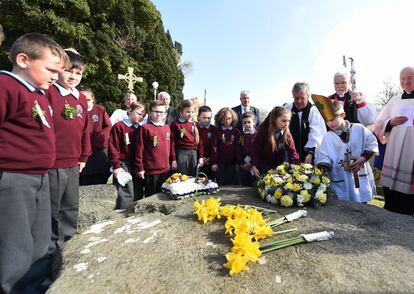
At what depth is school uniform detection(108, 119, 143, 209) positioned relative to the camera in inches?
175

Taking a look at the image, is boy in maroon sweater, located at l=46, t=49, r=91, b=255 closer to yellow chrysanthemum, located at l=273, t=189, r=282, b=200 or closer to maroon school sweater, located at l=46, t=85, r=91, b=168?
maroon school sweater, located at l=46, t=85, r=91, b=168

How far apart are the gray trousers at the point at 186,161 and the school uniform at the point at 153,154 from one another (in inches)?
16.6

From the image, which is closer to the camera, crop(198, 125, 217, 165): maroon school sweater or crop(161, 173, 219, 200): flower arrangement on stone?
crop(161, 173, 219, 200): flower arrangement on stone

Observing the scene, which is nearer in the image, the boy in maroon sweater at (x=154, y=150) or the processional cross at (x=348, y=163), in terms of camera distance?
the processional cross at (x=348, y=163)

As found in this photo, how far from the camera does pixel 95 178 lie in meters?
5.15

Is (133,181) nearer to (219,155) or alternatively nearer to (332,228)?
(219,155)

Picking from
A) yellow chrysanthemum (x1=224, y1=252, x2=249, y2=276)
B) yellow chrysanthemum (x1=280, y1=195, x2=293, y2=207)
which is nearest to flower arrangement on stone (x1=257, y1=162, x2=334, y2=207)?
yellow chrysanthemum (x1=280, y1=195, x2=293, y2=207)

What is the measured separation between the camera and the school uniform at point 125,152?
4.43 metres

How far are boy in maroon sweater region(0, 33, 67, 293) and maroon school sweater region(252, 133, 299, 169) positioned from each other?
9.16ft

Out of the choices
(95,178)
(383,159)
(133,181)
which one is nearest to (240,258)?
(133,181)

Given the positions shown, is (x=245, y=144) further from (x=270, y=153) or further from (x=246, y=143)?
(x=270, y=153)

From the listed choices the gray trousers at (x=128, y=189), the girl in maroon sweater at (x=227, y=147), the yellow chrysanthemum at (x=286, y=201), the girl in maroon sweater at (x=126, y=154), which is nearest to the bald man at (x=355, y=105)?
the girl in maroon sweater at (x=227, y=147)

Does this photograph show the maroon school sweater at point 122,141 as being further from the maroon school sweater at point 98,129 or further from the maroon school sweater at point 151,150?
the maroon school sweater at point 98,129

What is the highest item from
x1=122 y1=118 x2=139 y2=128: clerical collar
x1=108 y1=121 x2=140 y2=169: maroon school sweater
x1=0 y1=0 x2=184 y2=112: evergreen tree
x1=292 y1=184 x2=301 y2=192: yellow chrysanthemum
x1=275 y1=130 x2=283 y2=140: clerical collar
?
x1=0 y1=0 x2=184 y2=112: evergreen tree
